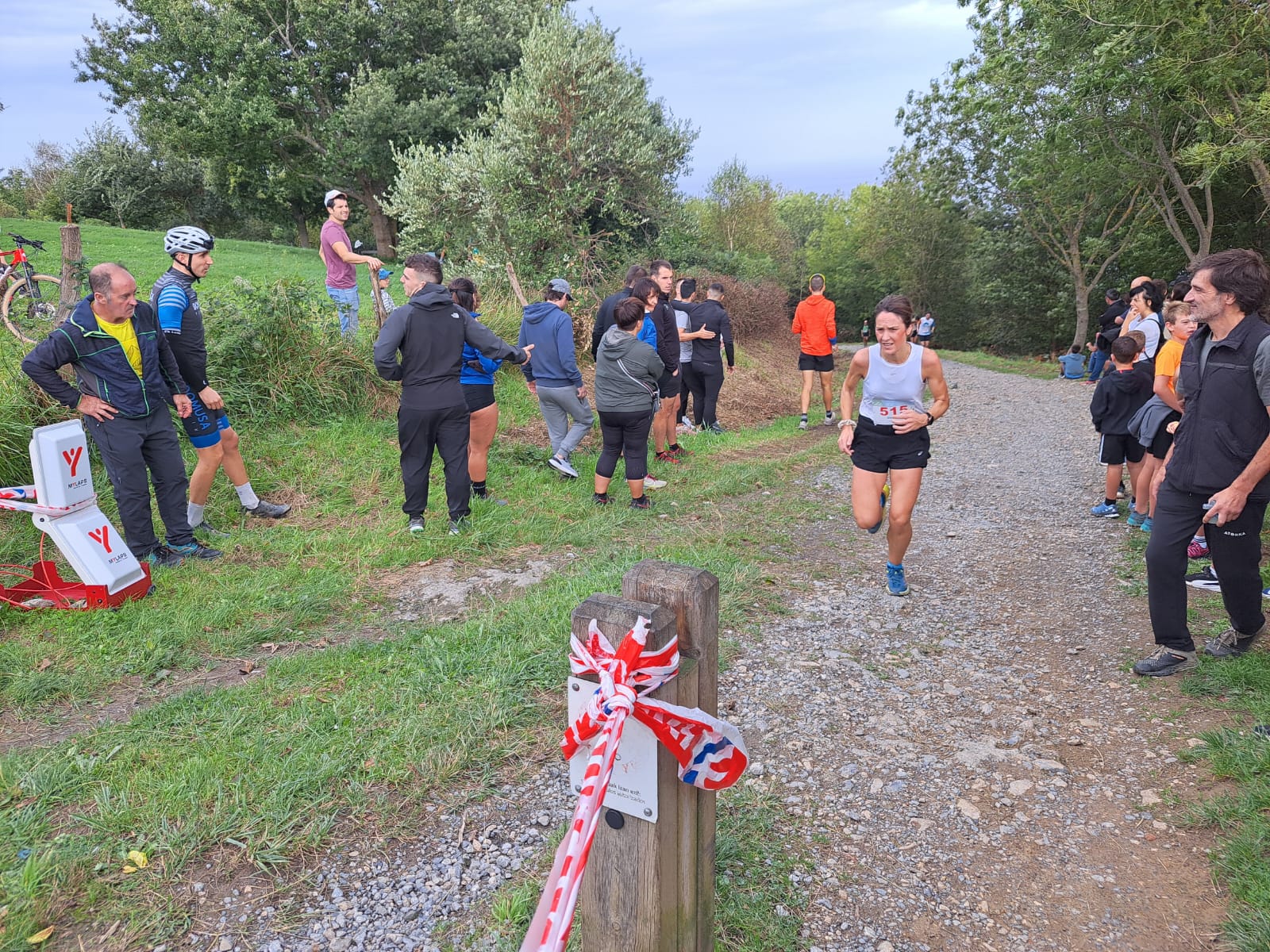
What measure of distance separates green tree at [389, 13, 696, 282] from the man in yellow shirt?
881 cm

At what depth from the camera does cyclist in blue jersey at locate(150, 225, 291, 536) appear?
5.79m

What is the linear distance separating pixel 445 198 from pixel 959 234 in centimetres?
3532

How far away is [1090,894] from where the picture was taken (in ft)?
9.15

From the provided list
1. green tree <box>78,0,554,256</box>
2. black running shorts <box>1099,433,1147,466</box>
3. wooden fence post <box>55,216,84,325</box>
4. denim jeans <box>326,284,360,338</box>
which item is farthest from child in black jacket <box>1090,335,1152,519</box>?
green tree <box>78,0,554,256</box>

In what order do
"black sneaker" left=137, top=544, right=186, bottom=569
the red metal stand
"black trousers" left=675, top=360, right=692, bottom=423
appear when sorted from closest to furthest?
the red metal stand → "black sneaker" left=137, top=544, right=186, bottom=569 → "black trousers" left=675, top=360, right=692, bottom=423

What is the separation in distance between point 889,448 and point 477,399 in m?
3.78

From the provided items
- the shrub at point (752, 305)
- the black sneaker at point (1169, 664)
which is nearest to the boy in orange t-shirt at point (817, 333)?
the black sneaker at point (1169, 664)

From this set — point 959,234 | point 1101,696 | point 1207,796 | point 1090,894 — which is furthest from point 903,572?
point 959,234

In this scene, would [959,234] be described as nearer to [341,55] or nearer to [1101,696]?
[341,55]

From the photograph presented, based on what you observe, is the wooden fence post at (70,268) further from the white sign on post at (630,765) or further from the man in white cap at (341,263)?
the white sign on post at (630,765)

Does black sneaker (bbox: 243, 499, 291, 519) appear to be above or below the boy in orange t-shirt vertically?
below

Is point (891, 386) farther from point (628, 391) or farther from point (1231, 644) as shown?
point (628, 391)

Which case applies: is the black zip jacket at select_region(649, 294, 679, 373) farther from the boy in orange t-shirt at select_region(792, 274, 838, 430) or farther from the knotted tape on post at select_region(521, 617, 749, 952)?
the knotted tape on post at select_region(521, 617, 749, 952)

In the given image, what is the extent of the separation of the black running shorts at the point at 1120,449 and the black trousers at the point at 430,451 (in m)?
5.75
